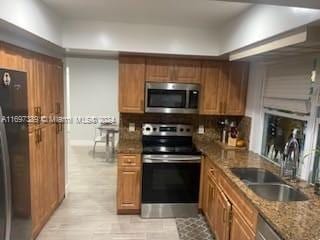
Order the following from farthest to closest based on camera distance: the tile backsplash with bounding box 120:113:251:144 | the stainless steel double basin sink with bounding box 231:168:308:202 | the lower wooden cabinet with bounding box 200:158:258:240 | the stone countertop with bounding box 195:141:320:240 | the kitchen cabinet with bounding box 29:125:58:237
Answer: the tile backsplash with bounding box 120:113:251:144 < the kitchen cabinet with bounding box 29:125:58:237 < the stainless steel double basin sink with bounding box 231:168:308:202 < the lower wooden cabinet with bounding box 200:158:258:240 < the stone countertop with bounding box 195:141:320:240

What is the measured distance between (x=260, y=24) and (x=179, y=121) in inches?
75.9

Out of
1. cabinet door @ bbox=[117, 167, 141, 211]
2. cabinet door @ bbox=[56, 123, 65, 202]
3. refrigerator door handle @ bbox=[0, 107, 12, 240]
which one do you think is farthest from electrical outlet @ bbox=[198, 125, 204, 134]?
refrigerator door handle @ bbox=[0, 107, 12, 240]

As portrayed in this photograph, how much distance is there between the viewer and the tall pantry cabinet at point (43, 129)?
2414mm

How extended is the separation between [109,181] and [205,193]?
77.3 inches

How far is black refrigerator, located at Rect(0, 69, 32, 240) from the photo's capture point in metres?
1.68

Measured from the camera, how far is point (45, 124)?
2.90 m

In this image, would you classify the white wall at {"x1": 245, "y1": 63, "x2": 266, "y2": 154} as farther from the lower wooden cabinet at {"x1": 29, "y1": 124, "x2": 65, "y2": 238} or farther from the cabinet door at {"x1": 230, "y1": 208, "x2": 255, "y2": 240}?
the lower wooden cabinet at {"x1": 29, "y1": 124, "x2": 65, "y2": 238}

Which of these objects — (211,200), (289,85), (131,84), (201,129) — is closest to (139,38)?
(131,84)

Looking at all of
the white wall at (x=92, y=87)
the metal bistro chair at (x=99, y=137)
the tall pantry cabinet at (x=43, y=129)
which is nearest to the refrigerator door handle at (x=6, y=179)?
the tall pantry cabinet at (x=43, y=129)

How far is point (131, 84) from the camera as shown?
3.37 meters

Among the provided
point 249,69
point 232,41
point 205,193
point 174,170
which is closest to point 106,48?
point 232,41

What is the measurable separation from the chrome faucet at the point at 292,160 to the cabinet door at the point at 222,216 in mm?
584

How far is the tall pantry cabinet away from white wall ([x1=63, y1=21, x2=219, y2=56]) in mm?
451

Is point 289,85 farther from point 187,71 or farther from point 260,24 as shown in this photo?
point 187,71
